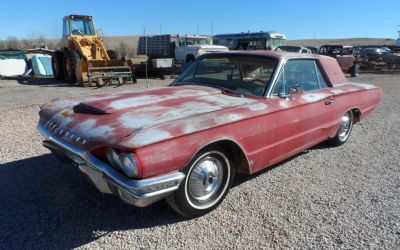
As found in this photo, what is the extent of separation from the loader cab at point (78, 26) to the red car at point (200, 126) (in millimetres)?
10998

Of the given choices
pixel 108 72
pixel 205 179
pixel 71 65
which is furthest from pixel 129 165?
pixel 71 65

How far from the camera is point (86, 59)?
42.0ft

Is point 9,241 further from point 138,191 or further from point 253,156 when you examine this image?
point 253,156

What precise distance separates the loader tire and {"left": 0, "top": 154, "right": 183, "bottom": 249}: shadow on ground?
1013 centimetres

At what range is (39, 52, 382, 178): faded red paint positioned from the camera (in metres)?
2.67

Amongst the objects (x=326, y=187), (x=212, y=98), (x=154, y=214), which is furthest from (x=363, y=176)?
(x=154, y=214)

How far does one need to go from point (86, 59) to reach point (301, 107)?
34.5 feet

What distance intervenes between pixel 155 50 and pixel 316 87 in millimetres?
19125

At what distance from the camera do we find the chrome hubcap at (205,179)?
3.09m

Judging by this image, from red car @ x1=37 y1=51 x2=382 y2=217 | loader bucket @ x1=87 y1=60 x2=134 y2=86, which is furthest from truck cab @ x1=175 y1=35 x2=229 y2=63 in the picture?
red car @ x1=37 y1=51 x2=382 y2=217

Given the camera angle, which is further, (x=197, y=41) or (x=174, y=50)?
A: (x=197, y=41)

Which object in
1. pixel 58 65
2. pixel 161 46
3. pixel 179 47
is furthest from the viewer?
pixel 161 46

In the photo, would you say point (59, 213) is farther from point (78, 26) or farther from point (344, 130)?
point (78, 26)

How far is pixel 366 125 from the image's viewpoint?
695 cm
